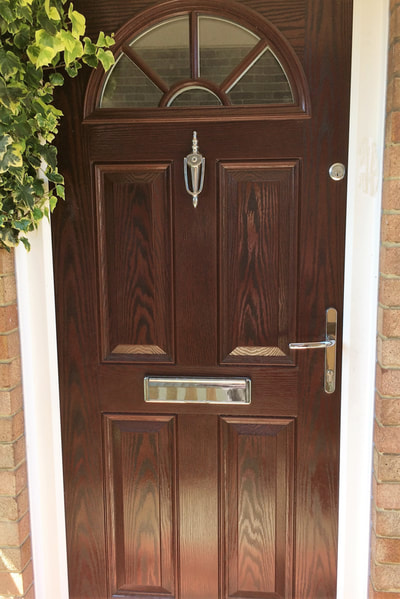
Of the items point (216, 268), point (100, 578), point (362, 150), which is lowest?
point (100, 578)

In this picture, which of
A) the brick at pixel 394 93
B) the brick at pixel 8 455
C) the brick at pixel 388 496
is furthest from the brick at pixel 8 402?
the brick at pixel 394 93

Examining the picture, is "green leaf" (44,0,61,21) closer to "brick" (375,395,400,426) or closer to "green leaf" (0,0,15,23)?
"green leaf" (0,0,15,23)

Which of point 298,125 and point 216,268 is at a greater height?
point 298,125

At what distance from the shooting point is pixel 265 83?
1585 mm

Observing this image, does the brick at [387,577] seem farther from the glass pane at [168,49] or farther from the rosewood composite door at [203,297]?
the glass pane at [168,49]

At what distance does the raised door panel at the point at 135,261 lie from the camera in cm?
166

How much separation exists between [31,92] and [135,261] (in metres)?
0.57

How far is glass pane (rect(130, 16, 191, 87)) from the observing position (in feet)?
5.23

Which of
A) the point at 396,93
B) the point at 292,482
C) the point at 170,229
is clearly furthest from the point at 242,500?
the point at 396,93

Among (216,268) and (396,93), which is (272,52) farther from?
(216,268)

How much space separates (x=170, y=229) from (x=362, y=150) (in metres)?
0.62

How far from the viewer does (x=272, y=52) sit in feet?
5.17

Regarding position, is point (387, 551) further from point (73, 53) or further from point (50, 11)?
point (50, 11)

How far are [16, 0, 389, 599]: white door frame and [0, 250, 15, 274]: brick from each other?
42mm
